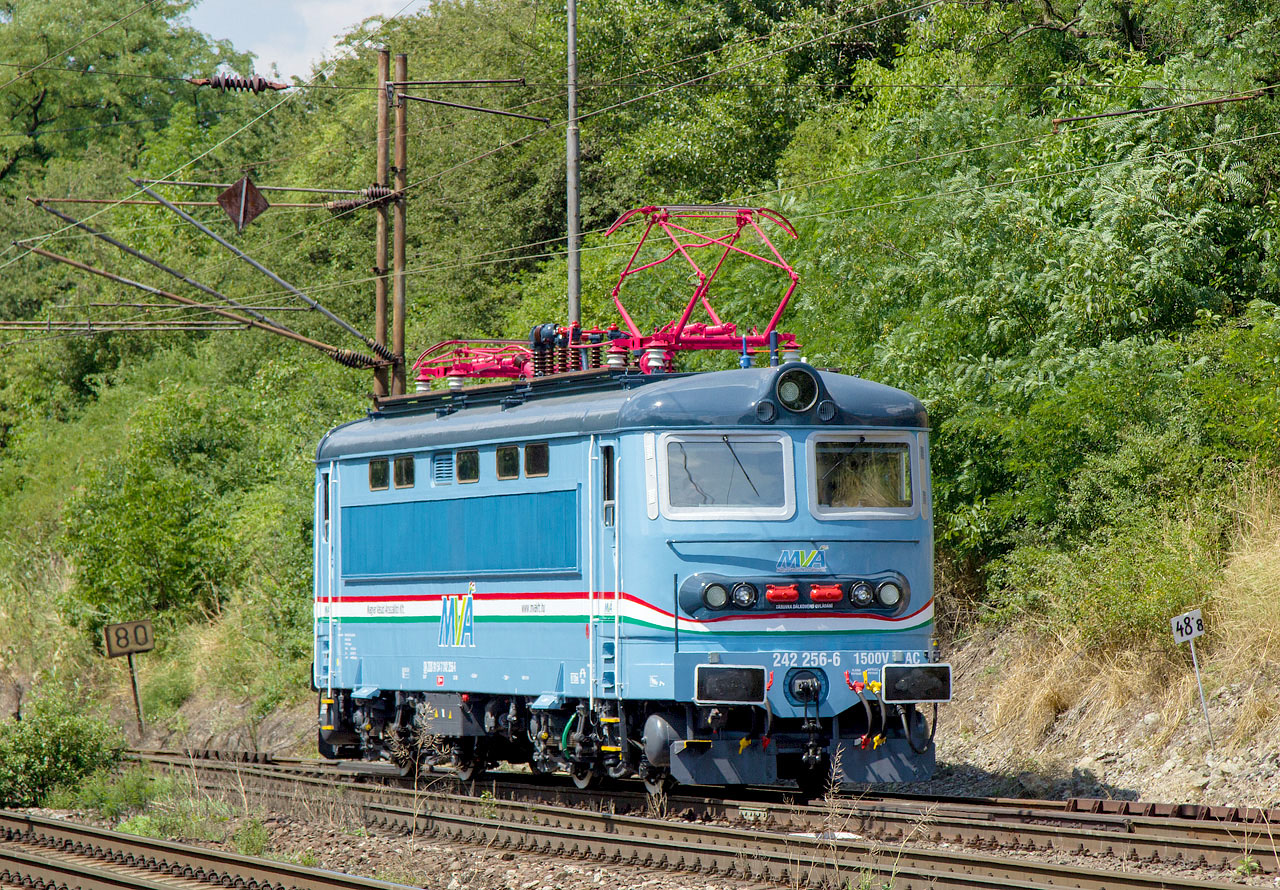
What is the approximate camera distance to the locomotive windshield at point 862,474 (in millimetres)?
12445

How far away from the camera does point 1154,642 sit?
14469mm

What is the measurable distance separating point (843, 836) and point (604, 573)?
286 cm

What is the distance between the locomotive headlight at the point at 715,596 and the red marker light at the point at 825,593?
2.32 ft

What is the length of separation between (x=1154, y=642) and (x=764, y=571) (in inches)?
181

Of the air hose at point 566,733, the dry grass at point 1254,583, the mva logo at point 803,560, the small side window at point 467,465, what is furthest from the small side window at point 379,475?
the dry grass at point 1254,583

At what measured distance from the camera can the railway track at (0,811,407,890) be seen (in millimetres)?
10406

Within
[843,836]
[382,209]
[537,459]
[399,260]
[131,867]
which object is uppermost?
[382,209]

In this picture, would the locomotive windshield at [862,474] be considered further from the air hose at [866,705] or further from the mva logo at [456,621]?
the mva logo at [456,621]

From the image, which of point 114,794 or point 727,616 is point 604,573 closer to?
point 727,616

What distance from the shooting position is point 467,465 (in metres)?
14.5

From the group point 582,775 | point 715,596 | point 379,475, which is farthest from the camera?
point 379,475

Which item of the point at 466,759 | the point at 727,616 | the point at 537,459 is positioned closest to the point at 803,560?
the point at 727,616

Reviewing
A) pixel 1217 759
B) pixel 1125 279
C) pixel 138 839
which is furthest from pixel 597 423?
pixel 1125 279

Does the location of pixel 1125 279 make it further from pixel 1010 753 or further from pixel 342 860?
pixel 342 860
